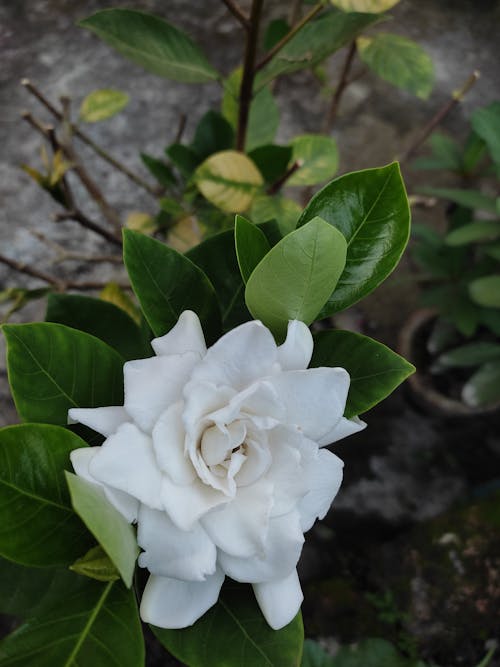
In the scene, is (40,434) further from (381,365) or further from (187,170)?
(187,170)

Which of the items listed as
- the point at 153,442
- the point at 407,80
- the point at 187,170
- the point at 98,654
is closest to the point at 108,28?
the point at 187,170

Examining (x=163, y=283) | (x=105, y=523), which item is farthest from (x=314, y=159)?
(x=105, y=523)

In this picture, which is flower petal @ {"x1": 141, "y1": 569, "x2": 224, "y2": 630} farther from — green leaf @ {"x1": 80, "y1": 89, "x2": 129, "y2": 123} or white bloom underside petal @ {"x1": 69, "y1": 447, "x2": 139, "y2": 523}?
green leaf @ {"x1": 80, "y1": 89, "x2": 129, "y2": 123}

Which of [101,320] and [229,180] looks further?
[229,180]

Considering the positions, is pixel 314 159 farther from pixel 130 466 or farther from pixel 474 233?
pixel 130 466

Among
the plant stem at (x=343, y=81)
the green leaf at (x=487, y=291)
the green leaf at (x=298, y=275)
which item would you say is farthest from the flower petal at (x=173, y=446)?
the green leaf at (x=487, y=291)
